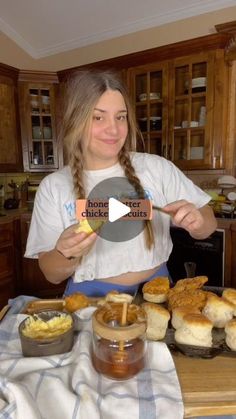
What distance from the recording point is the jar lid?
1.64 feet

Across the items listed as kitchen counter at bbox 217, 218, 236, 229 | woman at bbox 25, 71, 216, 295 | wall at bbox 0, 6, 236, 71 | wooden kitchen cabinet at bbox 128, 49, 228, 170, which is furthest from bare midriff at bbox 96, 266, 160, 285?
wall at bbox 0, 6, 236, 71

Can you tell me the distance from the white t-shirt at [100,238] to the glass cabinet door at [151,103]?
1.37 metres

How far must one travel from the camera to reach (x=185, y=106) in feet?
7.64

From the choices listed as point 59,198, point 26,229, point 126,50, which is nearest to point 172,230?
point 26,229

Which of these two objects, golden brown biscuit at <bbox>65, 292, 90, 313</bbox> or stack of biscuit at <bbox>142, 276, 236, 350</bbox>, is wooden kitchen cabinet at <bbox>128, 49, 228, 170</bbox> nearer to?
stack of biscuit at <bbox>142, 276, 236, 350</bbox>

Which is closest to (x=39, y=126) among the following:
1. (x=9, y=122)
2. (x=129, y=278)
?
(x=9, y=122)

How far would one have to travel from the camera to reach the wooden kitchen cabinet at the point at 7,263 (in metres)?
2.32

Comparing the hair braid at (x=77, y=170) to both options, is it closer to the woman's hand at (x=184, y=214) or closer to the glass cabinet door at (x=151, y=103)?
the woman's hand at (x=184, y=214)

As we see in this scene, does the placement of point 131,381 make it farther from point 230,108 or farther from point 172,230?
point 230,108

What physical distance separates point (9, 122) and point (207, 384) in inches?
98.6

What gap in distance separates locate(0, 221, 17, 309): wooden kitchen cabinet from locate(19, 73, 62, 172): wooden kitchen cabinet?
65 centimetres

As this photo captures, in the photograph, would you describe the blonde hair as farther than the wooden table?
Yes

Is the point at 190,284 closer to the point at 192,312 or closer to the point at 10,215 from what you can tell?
the point at 192,312

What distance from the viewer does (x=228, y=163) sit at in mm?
2242
